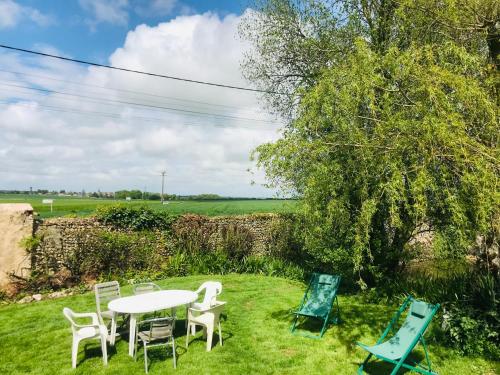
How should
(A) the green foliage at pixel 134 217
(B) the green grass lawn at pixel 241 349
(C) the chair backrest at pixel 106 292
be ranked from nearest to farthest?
(B) the green grass lawn at pixel 241 349 < (C) the chair backrest at pixel 106 292 < (A) the green foliage at pixel 134 217

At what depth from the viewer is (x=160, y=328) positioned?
598cm

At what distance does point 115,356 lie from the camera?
676cm

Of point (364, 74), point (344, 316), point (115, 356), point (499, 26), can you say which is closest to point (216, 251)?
point (344, 316)

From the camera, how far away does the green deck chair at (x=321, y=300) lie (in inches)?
310

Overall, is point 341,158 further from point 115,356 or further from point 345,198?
point 115,356

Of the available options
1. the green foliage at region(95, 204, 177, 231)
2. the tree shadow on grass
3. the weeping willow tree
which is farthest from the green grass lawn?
the green foliage at region(95, 204, 177, 231)

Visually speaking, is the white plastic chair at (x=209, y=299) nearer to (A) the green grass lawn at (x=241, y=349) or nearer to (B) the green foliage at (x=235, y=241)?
(A) the green grass lawn at (x=241, y=349)

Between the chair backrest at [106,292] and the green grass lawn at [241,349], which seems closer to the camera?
the green grass lawn at [241,349]

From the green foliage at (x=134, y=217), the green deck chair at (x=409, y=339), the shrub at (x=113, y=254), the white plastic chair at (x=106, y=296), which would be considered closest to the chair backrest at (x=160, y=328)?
the white plastic chair at (x=106, y=296)

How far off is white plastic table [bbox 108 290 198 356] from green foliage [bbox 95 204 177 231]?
7641mm

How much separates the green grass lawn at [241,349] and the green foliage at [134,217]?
454cm

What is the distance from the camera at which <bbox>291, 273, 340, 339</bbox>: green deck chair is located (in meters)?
7.87

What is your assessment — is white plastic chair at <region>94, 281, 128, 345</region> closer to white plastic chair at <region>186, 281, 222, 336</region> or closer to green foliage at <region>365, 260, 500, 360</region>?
white plastic chair at <region>186, 281, 222, 336</region>

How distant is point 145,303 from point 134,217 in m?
8.60
